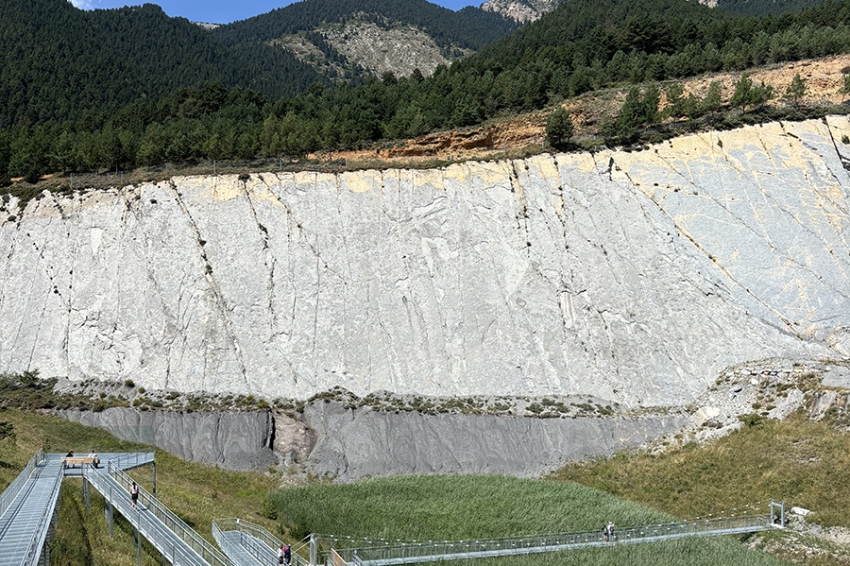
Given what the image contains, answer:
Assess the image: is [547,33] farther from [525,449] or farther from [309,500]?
[309,500]

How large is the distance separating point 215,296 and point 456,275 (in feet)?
42.1

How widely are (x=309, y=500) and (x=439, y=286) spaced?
15.9m

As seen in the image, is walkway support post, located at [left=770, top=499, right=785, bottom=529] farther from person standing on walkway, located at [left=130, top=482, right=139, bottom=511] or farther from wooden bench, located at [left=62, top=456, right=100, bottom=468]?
wooden bench, located at [left=62, top=456, right=100, bottom=468]

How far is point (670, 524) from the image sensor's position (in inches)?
1017

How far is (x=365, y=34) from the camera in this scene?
15862 cm

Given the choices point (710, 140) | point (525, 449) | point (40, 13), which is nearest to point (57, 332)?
point (525, 449)

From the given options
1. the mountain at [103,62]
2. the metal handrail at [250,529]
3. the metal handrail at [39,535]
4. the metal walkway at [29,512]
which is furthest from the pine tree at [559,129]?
the mountain at [103,62]

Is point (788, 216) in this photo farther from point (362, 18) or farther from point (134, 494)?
point (362, 18)

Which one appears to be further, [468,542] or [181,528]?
[468,542]

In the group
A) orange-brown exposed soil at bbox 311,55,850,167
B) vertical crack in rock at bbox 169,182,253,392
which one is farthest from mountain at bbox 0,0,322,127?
orange-brown exposed soil at bbox 311,55,850,167

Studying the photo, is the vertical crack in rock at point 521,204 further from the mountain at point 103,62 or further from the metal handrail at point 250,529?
the mountain at point 103,62

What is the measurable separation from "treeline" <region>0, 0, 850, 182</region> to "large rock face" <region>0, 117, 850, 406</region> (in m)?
6.33

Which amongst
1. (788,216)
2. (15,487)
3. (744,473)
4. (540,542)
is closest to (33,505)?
(15,487)

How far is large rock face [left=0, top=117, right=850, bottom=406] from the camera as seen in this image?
123ft
